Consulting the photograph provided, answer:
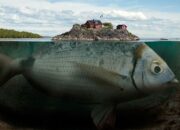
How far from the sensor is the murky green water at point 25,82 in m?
4.91

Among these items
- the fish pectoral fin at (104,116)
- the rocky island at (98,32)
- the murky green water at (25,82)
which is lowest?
the rocky island at (98,32)

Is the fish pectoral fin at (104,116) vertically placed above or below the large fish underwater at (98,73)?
below

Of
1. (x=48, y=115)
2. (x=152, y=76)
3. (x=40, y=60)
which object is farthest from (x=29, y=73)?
(x=152, y=76)

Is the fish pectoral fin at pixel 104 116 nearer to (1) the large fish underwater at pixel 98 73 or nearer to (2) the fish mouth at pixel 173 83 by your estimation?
(1) the large fish underwater at pixel 98 73

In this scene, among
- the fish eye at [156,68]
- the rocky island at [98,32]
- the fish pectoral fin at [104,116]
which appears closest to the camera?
the fish eye at [156,68]

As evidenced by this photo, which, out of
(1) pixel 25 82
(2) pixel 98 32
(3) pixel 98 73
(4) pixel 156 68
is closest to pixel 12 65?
(1) pixel 25 82

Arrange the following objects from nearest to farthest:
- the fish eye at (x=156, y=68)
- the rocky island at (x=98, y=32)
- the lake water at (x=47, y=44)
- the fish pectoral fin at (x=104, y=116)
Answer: the fish eye at (x=156, y=68), the fish pectoral fin at (x=104, y=116), the lake water at (x=47, y=44), the rocky island at (x=98, y=32)

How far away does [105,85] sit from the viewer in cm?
468

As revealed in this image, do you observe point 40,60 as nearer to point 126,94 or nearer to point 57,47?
point 57,47

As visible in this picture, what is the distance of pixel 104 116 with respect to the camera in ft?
15.5

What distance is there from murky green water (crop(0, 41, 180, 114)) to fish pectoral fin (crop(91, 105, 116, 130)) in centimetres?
31

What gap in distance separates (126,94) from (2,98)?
147 centimetres

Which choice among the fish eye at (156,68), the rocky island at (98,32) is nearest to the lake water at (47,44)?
the fish eye at (156,68)

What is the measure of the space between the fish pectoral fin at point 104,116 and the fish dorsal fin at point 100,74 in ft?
0.93
